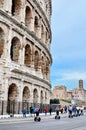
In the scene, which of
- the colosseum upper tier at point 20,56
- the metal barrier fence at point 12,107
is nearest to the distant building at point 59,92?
the colosseum upper tier at point 20,56

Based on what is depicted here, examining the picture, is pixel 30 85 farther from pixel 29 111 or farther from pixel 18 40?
pixel 18 40

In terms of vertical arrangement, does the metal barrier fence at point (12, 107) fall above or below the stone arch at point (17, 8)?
below

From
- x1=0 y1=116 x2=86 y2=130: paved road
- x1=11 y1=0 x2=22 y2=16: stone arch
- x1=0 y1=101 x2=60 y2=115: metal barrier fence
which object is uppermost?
x1=11 y1=0 x2=22 y2=16: stone arch

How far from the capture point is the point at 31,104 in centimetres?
3133

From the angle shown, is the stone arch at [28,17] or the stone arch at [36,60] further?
the stone arch at [36,60]

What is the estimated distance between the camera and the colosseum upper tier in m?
26.3

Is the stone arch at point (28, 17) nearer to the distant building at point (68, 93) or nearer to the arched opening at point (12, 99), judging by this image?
the arched opening at point (12, 99)

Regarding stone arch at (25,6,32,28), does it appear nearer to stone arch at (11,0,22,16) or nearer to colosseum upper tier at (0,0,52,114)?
colosseum upper tier at (0,0,52,114)

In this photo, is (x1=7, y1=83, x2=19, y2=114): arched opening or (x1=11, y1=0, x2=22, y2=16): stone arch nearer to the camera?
(x1=7, y1=83, x2=19, y2=114): arched opening

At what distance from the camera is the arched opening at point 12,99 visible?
2719cm

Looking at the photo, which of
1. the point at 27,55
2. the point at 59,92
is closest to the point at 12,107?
the point at 27,55

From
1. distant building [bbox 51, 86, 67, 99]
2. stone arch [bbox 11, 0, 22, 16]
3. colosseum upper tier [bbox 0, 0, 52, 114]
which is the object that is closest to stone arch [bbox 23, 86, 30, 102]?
colosseum upper tier [bbox 0, 0, 52, 114]

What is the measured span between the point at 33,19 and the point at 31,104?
31.0ft

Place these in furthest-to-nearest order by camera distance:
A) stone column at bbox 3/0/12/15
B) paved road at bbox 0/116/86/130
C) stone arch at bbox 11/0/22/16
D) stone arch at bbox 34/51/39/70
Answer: stone arch at bbox 34/51/39/70 → stone arch at bbox 11/0/22/16 → stone column at bbox 3/0/12/15 → paved road at bbox 0/116/86/130
